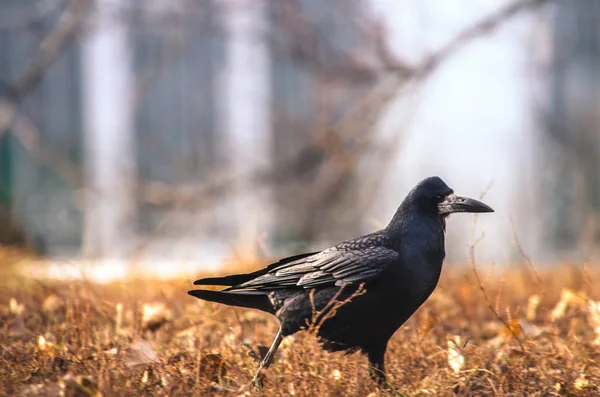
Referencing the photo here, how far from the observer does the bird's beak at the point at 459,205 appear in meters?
3.10

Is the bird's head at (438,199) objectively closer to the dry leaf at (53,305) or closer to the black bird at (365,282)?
the black bird at (365,282)

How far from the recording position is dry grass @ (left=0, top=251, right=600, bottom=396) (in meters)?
2.76

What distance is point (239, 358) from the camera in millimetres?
3305

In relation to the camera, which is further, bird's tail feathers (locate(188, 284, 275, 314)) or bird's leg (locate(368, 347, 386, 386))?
bird's tail feathers (locate(188, 284, 275, 314))

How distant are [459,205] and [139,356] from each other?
4.32ft

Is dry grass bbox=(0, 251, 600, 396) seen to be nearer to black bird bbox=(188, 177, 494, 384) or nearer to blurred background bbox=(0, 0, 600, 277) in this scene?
black bird bbox=(188, 177, 494, 384)

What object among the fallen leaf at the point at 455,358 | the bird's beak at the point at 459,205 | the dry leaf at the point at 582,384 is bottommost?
the dry leaf at the point at 582,384

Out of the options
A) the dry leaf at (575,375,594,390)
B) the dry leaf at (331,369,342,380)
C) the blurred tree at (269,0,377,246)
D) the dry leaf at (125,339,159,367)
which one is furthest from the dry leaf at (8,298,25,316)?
the blurred tree at (269,0,377,246)

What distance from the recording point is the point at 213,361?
2.95 m

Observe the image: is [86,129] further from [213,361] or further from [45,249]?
[213,361]

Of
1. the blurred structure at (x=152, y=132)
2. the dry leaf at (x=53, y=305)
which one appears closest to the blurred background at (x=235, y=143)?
the blurred structure at (x=152, y=132)

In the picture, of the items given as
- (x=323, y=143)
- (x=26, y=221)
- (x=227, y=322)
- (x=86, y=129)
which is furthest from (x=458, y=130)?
(x=227, y=322)

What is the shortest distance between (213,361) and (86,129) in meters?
8.12

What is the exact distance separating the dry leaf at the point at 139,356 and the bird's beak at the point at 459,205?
1218 mm
